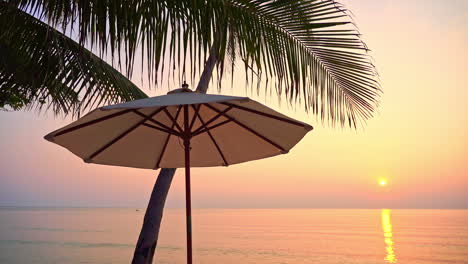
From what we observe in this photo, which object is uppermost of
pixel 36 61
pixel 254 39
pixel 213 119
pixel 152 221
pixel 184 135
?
pixel 36 61

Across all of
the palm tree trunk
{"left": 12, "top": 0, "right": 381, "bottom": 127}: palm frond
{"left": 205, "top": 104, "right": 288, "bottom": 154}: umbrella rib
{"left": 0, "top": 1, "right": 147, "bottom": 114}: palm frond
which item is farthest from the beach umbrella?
the palm tree trunk

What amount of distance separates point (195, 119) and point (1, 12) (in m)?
2.16

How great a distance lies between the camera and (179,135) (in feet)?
14.9

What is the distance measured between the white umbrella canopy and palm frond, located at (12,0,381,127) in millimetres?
307

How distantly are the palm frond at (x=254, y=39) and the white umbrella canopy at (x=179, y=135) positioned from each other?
0.31 m

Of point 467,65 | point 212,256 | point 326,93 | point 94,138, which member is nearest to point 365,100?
point 326,93

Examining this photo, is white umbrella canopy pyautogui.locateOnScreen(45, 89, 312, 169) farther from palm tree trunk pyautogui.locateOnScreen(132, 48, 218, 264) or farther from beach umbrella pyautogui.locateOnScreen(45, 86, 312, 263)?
palm tree trunk pyautogui.locateOnScreen(132, 48, 218, 264)

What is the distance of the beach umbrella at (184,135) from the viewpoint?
4.25 meters

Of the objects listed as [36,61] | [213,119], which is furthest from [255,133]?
[36,61]

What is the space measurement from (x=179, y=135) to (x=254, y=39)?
3.57ft

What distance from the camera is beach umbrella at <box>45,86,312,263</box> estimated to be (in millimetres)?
4250

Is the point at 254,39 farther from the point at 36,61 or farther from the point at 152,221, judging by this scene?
the point at 152,221

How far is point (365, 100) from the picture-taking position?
528cm

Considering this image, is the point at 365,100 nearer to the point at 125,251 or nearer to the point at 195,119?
the point at 195,119
